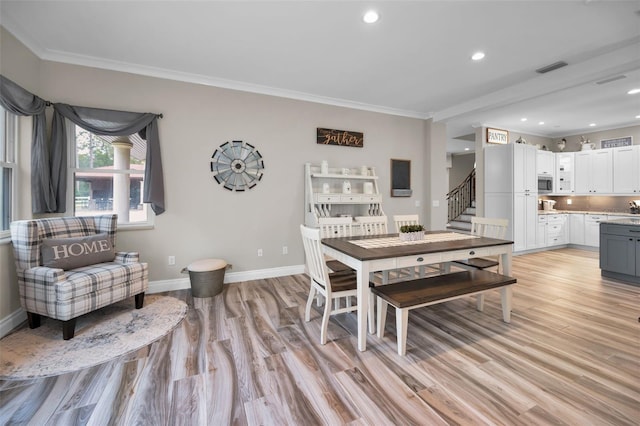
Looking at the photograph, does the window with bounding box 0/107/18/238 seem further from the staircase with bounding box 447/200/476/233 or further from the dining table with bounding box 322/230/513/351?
the staircase with bounding box 447/200/476/233

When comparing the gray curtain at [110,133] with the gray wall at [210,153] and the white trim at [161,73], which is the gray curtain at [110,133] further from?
the white trim at [161,73]

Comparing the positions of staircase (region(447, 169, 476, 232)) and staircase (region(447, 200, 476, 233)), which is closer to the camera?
staircase (region(447, 200, 476, 233))

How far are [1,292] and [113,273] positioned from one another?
88 centimetres

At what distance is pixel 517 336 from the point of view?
2436 millimetres

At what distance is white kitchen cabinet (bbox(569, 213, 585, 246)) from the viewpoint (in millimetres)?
6234

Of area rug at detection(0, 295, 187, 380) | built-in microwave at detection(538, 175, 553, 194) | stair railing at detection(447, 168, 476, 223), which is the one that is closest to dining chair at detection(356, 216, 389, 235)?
area rug at detection(0, 295, 187, 380)

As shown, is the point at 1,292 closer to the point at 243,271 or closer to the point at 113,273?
the point at 113,273

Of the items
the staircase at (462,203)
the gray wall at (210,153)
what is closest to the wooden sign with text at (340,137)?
the gray wall at (210,153)

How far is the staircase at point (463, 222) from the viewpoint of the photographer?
752 cm

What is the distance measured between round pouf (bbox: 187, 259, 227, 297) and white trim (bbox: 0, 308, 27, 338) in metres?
1.51

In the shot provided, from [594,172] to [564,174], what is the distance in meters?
0.50

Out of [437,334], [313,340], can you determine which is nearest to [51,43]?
[313,340]

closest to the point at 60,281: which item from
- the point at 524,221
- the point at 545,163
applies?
the point at 524,221

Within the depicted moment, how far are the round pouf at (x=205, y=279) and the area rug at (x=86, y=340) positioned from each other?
1.08ft
